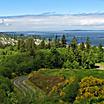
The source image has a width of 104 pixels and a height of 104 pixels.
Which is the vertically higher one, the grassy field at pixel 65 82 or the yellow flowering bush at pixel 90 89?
the yellow flowering bush at pixel 90 89

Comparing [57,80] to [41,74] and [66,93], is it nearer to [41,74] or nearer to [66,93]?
[41,74]

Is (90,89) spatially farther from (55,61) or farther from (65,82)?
(55,61)

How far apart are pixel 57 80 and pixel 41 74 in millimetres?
12841

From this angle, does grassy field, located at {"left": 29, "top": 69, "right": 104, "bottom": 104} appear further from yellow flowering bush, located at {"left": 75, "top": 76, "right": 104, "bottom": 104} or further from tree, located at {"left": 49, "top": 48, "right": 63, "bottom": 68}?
tree, located at {"left": 49, "top": 48, "right": 63, "bottom": 68}

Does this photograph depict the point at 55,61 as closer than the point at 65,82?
No

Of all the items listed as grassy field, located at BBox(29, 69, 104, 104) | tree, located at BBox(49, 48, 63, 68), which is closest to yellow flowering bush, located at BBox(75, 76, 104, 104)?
grassy field, located at BBox(29, 69, 104, 104)

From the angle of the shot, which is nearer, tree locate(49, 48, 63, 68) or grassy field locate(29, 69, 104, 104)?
grassy field locate(29, 69, 104, 104)

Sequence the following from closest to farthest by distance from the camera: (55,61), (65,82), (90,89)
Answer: (90,89)
(65,82)
(55,61)

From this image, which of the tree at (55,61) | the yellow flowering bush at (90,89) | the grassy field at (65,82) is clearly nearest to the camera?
the yellow flowering bush at (90,89)

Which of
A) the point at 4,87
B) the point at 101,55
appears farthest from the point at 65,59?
the point at 4,87

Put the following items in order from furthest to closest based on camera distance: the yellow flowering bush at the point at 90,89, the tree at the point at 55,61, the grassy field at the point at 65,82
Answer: the tree at the point at 55,61
the grassy field at the point at 65,82
the yellow flowering bush at the point at 90,89

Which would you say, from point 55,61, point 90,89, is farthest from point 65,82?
point 55,61

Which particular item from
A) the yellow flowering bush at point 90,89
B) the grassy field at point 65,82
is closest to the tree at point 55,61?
the grassy field at point 65,82

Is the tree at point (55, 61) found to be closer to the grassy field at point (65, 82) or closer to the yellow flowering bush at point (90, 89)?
the grassy field at point (65, 82)
